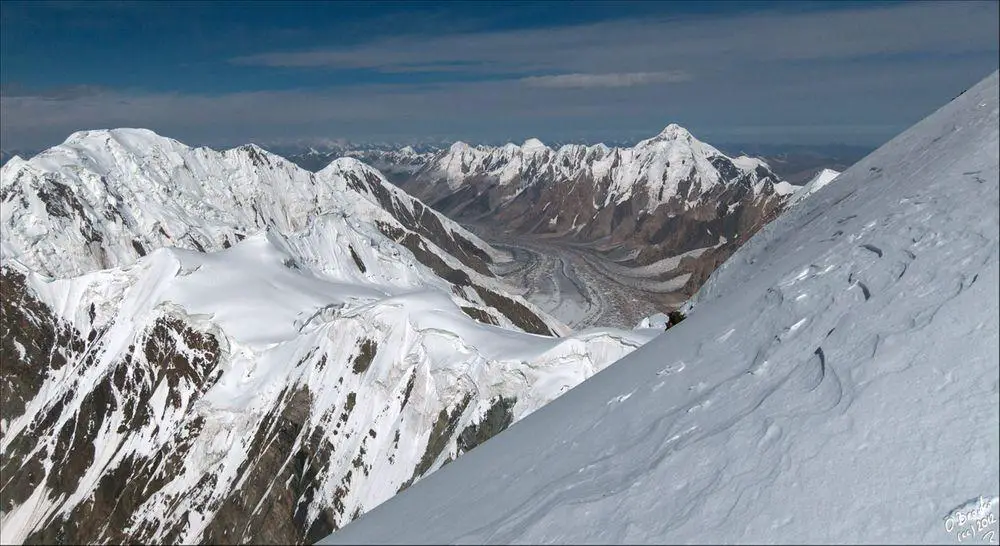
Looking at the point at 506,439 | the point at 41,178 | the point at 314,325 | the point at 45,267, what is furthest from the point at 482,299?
the point at 506,439

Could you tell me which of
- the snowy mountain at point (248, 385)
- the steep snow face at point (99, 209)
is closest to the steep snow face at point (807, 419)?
the snowy mountain at point (248, 385)

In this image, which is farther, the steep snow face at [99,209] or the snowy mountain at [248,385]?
the steep snow face at [99,209]

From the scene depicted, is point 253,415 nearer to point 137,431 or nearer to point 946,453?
point 137,431

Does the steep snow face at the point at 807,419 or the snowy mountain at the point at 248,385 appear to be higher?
the steep snow face at the point at 807,419

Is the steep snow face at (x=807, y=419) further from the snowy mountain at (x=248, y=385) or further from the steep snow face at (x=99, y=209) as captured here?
the steep snow face at (x=99, y=209)

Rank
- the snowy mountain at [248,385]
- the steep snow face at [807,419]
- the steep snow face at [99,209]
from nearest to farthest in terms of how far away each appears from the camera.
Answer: the steep snow face at [807,419] < the snowy mountain at [248,385] < the steep snow face at [99,209]

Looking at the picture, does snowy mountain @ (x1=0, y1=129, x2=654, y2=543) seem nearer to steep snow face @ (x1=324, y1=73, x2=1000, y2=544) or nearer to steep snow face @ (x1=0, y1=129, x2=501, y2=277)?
steep snow face @ (x1=0, y1=129, x2=501, y2=277)
